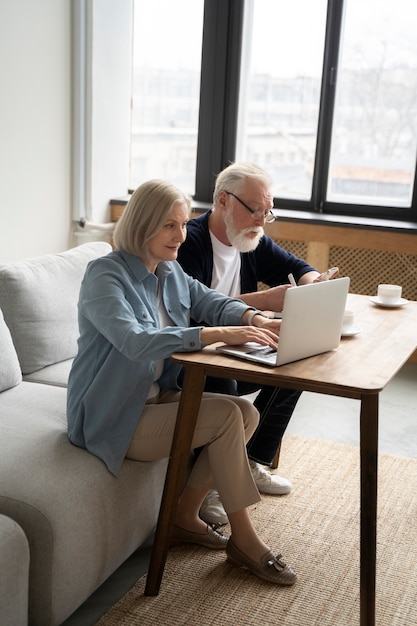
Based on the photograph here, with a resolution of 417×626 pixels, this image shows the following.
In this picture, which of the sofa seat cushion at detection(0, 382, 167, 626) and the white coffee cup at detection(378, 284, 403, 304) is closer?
the sofa seat cushion at detection(0, 382, 167, 626)

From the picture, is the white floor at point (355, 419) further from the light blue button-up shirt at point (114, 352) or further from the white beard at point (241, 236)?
the light blue button-up shirt at point (114, 352)

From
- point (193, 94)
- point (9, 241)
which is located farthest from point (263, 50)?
point (9, 241)

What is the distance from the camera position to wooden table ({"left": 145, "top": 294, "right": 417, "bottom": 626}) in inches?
68.1

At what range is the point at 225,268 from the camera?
8.54ft

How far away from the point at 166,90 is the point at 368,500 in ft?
11.1

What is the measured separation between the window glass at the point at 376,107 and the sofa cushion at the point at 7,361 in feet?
8.28

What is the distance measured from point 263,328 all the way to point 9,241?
2.04m

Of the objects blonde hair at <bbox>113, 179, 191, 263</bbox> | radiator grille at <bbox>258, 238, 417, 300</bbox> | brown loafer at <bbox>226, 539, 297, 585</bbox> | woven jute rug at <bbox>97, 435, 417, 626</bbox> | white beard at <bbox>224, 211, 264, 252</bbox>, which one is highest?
blonde hair at <bbox>113, 179, 191, 263</bbox>

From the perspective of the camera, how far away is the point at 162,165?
15.4ft

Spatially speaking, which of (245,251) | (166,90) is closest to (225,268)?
(245,251)

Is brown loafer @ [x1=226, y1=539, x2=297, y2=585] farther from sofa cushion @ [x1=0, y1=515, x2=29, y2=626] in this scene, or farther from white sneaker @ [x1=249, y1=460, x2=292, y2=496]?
sofa cushion @ [x1=0, y1=515, x2=29, y2=626]

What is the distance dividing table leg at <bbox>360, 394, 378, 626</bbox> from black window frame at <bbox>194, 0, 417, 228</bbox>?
2.59m

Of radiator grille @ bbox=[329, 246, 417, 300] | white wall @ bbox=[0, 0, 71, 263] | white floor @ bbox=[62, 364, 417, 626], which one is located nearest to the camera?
white floor @ bbox=[62, 364, 417, 626]

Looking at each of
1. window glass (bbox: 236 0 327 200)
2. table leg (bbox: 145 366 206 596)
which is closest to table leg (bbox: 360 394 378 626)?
table leg (bbox: 145 366 206 596)
